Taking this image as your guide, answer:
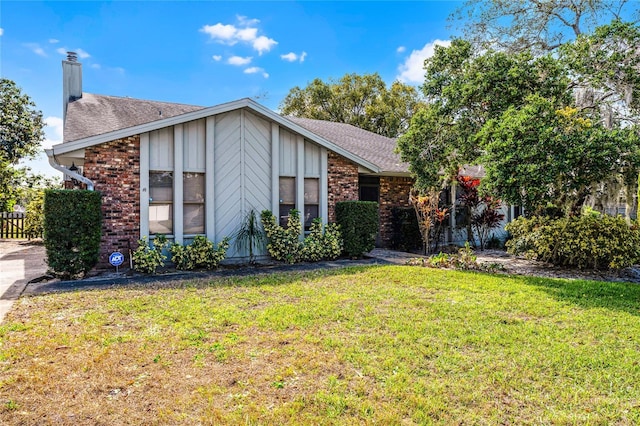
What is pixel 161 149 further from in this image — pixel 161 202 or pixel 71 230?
pixel 71 230

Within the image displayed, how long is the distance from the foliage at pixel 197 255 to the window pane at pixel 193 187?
36.9 inches

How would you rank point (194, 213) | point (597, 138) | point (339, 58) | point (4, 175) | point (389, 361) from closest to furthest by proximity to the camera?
point (389, 361) → point (597, 138) → point (194, 213) → point (4, 175) → point (339, 58)

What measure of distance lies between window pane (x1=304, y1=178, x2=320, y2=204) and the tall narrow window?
13.6 inches

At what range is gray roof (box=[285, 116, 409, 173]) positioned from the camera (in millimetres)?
12685

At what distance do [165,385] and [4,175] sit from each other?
18483mm

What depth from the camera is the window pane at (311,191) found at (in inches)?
404

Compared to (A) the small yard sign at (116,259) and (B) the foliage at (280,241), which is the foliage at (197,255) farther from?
(B) the foliage at (280,241)

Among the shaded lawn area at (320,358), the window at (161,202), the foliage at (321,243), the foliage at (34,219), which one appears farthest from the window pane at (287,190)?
the foliage at (34,219)

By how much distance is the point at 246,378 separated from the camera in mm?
3348

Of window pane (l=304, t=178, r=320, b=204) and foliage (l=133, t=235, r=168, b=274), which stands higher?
window pane (l=304, t=178, r=320, b=204)

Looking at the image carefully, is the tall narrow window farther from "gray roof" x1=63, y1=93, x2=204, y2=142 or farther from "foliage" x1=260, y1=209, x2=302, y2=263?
"gray roof" x1=63, y1=93, x2=204, y2=142

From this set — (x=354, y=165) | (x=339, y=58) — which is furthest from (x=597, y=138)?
(x=339, y=58)

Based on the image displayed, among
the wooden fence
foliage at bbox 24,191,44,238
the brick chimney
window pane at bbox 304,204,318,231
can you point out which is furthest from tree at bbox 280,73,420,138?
window pane at bbox 304,204,318,231

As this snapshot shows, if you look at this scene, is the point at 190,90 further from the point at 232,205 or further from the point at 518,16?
the point at 518,16
